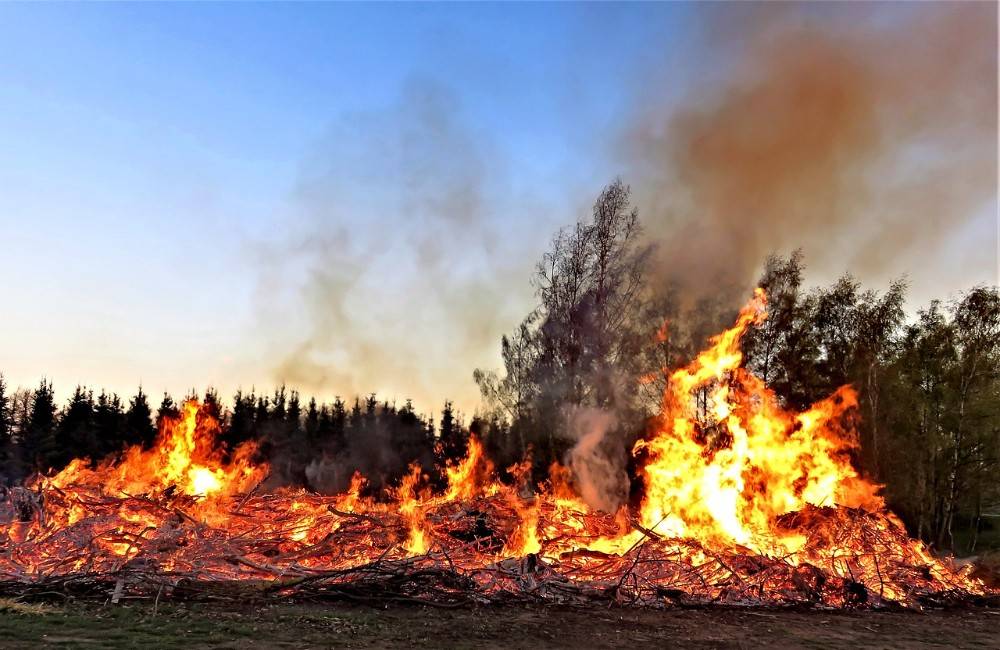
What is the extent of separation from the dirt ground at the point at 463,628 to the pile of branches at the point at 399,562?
606 mm

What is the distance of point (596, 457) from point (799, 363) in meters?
9.52

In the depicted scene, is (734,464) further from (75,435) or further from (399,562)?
(75,435)

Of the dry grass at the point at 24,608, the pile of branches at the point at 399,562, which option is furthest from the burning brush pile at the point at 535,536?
the dry grass at the point at 24,608

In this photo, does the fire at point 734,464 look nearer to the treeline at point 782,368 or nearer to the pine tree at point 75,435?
the treeline at point 782,368

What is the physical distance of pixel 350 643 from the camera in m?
7.46

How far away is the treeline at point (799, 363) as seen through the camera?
2380cm

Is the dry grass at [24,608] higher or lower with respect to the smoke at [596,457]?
lower

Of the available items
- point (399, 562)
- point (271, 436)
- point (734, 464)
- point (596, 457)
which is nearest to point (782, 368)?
point (596, 457)

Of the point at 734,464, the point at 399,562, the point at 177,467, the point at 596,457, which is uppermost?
the point at 734,464

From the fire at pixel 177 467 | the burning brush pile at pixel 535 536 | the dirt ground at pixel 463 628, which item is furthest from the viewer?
the fire at pixel 177 467

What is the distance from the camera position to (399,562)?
10.5m

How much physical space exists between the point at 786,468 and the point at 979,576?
4644 millimetres

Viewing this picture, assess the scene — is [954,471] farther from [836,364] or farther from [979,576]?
[979,576]

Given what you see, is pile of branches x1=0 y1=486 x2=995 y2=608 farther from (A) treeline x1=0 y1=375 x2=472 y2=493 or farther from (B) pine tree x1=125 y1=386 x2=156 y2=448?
(B) pine tree x1=125 y1=386 x2=156 y2=448
